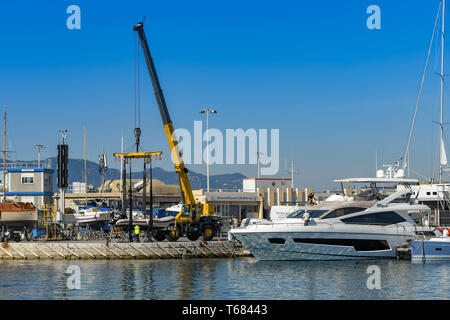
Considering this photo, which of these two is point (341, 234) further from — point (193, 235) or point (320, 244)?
point (193, 235)

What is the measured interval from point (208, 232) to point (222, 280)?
17140 mm

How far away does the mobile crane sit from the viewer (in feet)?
162

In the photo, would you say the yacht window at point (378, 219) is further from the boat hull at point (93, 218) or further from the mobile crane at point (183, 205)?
the boat hull at point (93, 218)

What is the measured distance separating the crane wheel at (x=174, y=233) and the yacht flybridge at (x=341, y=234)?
28.1 feet

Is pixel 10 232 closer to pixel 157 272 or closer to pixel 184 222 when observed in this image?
pixel 184 222

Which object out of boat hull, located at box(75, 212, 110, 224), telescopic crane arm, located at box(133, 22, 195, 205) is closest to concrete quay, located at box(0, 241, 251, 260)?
telescopic crane arm, located at box(133, 22, 195, 205)

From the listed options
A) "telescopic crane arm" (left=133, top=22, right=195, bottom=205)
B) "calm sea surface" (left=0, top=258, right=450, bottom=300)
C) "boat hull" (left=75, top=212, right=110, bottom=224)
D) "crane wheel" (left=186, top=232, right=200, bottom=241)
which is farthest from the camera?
"boat hull" (left=75, top=212, right=110, bottom=224)

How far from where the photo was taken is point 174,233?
160 feet

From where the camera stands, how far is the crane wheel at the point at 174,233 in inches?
1921

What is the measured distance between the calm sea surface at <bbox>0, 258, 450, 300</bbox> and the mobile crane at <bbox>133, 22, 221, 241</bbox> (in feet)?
23.5

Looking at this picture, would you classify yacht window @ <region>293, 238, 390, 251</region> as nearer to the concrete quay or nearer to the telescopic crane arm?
the concrete quay

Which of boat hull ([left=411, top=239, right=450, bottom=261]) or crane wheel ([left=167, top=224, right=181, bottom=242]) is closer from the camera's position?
boat hull ([left=411, top=239, right=450, bottom=261])
